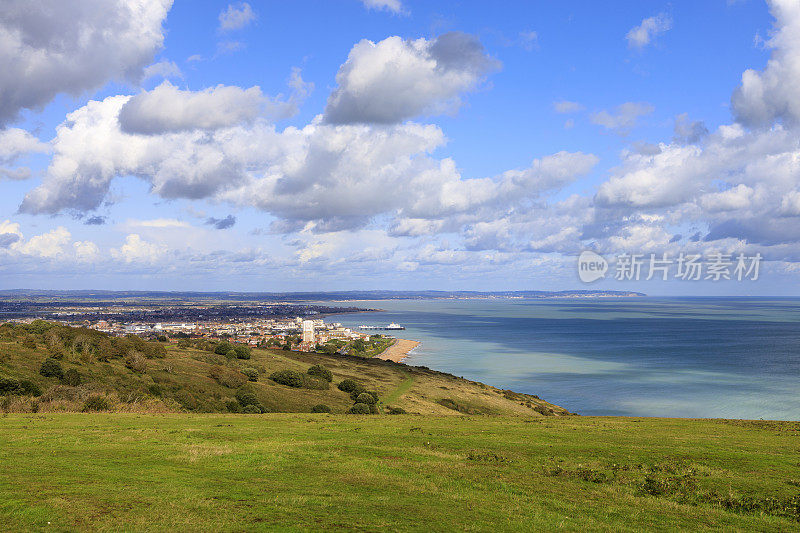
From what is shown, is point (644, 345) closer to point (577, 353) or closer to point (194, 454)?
point (577, 353)

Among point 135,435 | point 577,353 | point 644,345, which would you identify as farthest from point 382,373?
point 644,345

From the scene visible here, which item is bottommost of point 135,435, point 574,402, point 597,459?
point 574,402

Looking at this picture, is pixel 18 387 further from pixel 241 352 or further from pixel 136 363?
pixel 241 352

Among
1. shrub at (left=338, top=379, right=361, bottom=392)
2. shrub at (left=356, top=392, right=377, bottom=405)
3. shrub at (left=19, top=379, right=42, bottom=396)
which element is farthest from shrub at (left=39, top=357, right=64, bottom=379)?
shrub at (left=338, top=379, right=361, bottom=392)

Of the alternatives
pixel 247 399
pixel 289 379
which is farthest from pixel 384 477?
Result: pixel 289 379

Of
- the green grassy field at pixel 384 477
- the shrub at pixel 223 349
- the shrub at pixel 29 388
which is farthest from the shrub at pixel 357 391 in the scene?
the green grassy field at pixel 384 477
